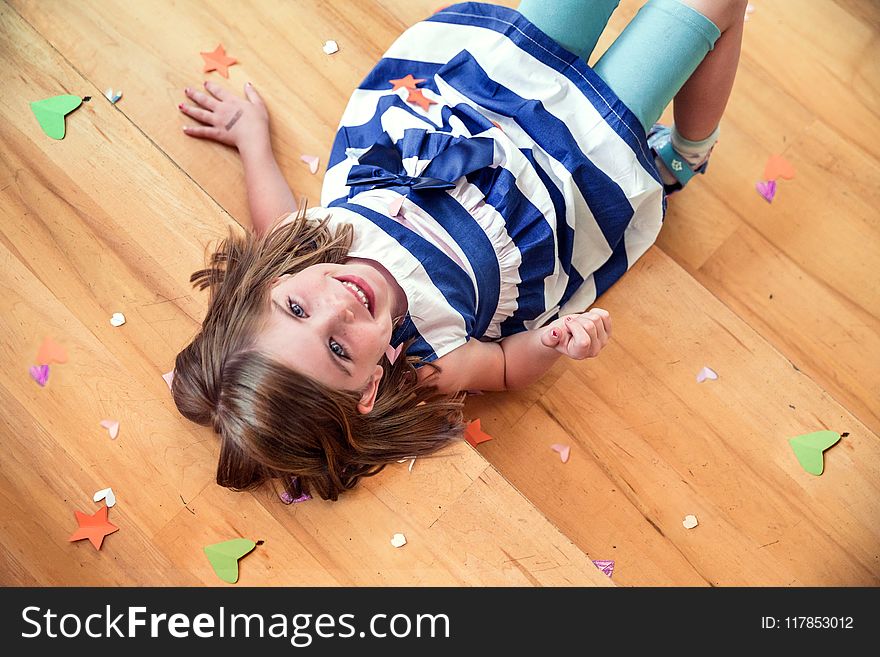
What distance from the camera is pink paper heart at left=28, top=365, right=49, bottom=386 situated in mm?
1083

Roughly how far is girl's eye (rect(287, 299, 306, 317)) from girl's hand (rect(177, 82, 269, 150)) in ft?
1.47

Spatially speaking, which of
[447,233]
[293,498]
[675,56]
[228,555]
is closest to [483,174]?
[447,233]

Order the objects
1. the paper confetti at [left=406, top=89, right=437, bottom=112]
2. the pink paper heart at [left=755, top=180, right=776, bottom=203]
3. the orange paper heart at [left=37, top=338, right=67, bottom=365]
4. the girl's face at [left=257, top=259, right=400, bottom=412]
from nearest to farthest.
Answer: the girl's face at [left=257, top=259, right=400, bottom=412] → the orange paper heart at [left=37, top=338, right=67, bottom=365] → the paper confetti at [left=406, top=89, right=437, bottom=112] → the pink paper heart at [left=755, top=180, right=776, bottom=203]

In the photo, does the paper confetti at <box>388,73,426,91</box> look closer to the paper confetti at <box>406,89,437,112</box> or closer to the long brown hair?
the paper confetti at <box>406,89,437,112</box>

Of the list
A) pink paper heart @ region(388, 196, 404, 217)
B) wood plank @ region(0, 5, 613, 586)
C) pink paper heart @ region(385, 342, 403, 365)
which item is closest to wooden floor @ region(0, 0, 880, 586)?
wood plank @ region(0, 5, 613, 586)

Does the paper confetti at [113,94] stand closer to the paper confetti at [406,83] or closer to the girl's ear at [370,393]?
the paper confetti at [406,83]

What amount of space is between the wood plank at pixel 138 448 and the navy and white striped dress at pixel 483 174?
23 centimetres

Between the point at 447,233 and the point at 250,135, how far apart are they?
432 mm

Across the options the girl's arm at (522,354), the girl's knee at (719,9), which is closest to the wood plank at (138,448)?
the girl's arm at (522,354)

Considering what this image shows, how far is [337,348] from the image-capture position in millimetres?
997

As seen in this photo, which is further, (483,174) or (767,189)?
(767,189)

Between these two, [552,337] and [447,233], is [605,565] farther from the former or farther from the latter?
[447,233]

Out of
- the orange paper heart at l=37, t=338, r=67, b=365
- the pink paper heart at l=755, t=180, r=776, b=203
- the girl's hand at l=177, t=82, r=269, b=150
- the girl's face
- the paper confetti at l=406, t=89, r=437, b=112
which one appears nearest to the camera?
the girl's face

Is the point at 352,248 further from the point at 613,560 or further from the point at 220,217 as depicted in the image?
the point at 613,560
